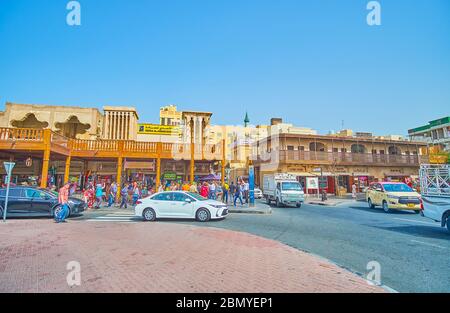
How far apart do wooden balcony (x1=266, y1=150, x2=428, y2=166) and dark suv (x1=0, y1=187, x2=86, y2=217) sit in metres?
26.2

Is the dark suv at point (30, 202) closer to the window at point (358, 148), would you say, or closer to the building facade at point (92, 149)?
the building facade at point (92, 149)

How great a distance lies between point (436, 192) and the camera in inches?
363

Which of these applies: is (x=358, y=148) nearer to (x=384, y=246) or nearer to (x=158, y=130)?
(x=158, y=130)

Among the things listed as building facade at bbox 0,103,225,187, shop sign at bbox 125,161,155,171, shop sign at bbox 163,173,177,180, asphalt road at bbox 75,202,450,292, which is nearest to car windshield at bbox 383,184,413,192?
asphalt road at bbox 75,202,450,292

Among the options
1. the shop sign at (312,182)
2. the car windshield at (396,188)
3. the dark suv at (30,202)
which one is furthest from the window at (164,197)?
the shop sign at (312,182)

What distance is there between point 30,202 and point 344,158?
115ft

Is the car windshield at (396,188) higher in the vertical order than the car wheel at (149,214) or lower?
higher

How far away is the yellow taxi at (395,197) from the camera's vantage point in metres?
14.4

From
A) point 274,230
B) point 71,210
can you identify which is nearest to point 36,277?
point 274,230

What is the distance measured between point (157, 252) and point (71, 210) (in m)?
9.19

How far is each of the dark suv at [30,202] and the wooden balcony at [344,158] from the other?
85.9ft

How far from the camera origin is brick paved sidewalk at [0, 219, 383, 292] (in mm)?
4043

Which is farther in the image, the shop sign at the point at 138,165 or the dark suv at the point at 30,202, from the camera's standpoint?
the shop sign at the point at 138,165

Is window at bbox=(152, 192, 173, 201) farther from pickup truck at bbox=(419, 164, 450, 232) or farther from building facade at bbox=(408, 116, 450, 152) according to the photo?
building facade at bbox=(408, 116, 450, 152)
